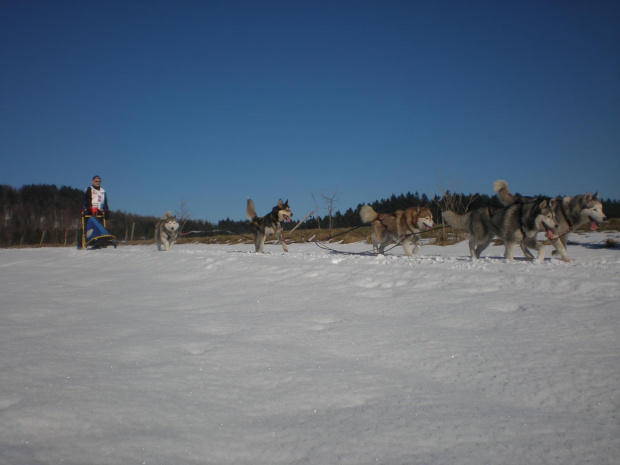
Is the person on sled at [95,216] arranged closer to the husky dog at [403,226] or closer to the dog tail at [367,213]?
the dog tail at [367,213]

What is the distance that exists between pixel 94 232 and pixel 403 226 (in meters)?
9.15

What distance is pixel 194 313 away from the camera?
3.64 m

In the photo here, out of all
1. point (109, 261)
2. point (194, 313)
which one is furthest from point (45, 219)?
point (194, 313)

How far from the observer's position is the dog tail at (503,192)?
8.31 metres

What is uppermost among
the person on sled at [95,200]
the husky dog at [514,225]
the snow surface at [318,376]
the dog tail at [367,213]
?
the person on sled at [95,200]

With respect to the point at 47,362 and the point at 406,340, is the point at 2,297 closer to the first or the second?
the point at 47,362

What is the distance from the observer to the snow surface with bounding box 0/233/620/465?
1499 mm

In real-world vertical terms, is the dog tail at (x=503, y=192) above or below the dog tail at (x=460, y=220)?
above

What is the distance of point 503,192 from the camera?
8.40 m

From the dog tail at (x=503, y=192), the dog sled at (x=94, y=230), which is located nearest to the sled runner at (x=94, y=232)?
the dog sled at (x=94, y=230)

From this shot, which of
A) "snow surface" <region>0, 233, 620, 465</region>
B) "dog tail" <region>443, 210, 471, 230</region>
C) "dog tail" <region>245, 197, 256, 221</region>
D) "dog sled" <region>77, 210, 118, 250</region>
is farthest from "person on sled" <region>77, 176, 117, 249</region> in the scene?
"dog tail" <region>443, 210, 471, 230</region>

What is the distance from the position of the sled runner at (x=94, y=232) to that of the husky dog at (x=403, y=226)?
26.7 feet

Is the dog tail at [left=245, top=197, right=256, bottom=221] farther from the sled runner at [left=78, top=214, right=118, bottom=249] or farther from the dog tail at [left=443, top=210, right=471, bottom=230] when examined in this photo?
the dog tail at [left=443, top=210, right=471, bottom=230]

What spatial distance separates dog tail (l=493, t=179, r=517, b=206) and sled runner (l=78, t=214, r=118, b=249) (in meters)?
10.8
